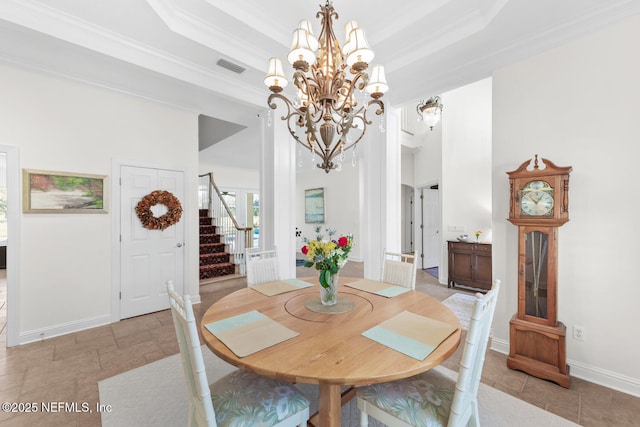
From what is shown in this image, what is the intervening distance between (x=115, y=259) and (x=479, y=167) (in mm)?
5758

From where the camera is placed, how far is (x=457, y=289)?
469 cm

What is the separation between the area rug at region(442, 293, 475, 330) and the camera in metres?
3.46

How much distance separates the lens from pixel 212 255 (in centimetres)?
557

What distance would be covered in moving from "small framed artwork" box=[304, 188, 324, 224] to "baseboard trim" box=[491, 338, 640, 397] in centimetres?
637

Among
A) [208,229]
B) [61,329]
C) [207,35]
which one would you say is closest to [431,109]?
[207,35]

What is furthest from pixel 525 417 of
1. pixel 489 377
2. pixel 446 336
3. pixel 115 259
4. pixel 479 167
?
pixel 115 259

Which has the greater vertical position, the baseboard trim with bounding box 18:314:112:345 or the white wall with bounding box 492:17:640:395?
the white wall with bounding box 492:17:640:395

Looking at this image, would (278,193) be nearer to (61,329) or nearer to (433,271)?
(61,329)

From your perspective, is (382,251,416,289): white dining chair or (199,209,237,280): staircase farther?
(199,209,237,280): staircase

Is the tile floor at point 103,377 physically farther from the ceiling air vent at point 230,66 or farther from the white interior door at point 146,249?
the ceiling air vent at point 230,66

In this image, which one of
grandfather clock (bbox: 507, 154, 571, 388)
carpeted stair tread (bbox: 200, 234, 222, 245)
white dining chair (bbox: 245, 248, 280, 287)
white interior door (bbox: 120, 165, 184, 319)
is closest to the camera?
grandfather clock (bbox: 507, 154, 571, 388)

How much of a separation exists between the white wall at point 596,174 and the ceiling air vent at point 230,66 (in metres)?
2.81

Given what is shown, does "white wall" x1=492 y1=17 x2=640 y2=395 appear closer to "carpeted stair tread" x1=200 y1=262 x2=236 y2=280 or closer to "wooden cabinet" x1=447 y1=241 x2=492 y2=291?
"wooden cabinet" x1=447 y1=241 x2=492 y2=291

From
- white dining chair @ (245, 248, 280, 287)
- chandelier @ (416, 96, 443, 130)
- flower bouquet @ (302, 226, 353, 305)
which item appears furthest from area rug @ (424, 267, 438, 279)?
flower bouquet @ (302, 226, 353, 305)
